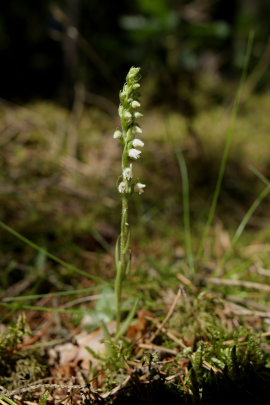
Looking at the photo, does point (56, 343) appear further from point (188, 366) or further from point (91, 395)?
point (188, 366)

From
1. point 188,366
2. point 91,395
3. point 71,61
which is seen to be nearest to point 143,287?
point 188,366

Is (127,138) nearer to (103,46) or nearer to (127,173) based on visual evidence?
(127,173)

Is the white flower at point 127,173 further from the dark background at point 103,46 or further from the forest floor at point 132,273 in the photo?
the dark background at point 103,46

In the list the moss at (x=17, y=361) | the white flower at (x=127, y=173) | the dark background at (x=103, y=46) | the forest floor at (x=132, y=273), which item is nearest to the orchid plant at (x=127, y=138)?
the white flower at (x=127, y=173)

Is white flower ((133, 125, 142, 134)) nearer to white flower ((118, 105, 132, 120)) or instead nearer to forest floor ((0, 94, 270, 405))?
white flower ((118, 105, 132, 120))

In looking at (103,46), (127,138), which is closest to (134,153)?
(127,138)

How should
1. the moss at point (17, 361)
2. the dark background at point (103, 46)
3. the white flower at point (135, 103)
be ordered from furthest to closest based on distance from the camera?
the dark background at point (103, 46)
the moss at point (17, 361)
the white flower at point (135, 103)

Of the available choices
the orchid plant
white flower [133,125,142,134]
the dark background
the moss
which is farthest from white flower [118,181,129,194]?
the dark background
